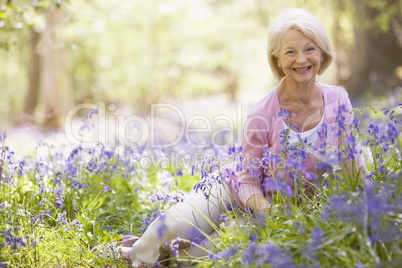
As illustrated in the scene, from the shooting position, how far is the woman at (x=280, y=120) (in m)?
2.95

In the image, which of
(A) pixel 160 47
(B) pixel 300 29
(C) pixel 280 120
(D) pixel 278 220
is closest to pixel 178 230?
(D) pixel 278 220

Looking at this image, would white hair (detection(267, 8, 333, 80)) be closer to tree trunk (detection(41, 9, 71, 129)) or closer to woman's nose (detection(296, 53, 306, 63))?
woman's nose (detection(296, 53, 306, 63))

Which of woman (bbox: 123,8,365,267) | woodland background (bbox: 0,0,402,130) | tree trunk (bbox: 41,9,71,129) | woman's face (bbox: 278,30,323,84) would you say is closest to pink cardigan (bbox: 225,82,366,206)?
woman (bbox: 123,8,365,267)

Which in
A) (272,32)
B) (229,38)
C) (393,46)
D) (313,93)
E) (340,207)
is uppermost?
A: (229,38)

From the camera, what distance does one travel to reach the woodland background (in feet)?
33.8

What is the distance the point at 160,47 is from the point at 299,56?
13.6 m

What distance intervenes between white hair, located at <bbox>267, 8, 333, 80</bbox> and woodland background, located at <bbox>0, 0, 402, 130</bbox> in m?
2.78

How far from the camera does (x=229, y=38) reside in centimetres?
2002

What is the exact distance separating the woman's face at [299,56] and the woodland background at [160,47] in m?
2.90

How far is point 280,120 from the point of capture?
3.04m

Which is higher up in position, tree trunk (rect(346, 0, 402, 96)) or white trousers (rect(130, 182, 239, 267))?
tree trunk (rect(346, 0, 402, 96))

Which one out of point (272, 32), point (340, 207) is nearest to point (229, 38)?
point (272, 32)

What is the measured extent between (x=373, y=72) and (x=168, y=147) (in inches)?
309

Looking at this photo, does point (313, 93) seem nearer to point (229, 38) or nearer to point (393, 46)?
point (393, 46)
